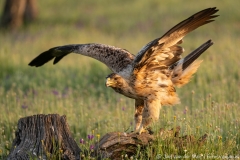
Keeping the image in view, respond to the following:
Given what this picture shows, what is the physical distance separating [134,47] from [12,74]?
431cm

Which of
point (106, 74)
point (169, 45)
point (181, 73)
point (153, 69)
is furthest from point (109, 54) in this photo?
point (106, 74)

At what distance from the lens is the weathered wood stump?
5.72m

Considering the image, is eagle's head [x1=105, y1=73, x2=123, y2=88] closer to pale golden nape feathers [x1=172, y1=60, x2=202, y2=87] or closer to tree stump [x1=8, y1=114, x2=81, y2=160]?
tree stump [x1=8, y1=114, x2=81, y2=160]

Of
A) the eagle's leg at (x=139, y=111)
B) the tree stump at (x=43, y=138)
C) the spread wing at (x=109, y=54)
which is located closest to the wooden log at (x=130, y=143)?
the tree stump at (x=43, y=138)

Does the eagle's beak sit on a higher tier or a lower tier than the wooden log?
higher

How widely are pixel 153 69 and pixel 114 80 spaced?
68cm

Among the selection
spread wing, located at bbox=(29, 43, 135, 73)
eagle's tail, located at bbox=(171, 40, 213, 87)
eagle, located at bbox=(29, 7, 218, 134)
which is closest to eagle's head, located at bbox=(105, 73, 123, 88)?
eagle, located at bbox=(29, 7, 218, 134)

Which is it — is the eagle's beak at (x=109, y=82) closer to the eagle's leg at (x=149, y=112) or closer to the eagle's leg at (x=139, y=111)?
the eagle's leg at (x=149, y=112)

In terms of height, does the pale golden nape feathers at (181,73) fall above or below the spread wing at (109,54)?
below

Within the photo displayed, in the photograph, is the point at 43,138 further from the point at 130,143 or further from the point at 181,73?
the point at 181,73

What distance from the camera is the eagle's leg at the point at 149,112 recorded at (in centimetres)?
650

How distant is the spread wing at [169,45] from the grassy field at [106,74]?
0.72 metres

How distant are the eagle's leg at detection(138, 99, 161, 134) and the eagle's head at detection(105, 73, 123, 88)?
1.58 ft

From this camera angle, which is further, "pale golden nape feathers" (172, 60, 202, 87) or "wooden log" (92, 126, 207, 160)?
"pale golden nape feathers" (172, 60, 202, 87)
